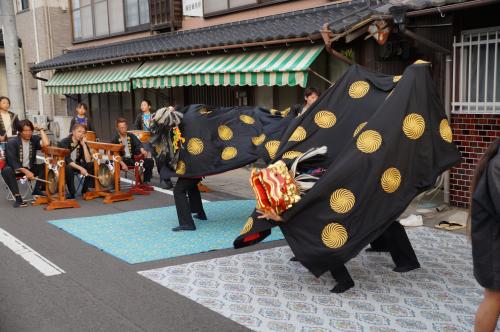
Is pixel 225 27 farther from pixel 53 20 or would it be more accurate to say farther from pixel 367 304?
pixel 53 20

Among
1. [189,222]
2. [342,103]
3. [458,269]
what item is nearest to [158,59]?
[189,222]

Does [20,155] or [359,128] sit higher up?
[359,128]

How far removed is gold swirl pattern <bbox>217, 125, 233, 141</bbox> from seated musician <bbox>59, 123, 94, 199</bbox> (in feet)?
11.8

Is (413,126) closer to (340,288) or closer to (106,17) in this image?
(340,288)

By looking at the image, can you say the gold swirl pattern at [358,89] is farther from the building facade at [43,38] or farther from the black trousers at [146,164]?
the building facade at [43,38]

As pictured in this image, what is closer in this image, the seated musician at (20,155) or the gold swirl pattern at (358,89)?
the gold swirl pattern at (358,89)

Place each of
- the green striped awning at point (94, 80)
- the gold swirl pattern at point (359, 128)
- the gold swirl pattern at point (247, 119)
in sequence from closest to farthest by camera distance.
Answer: the gold swirl pattern at point (359, 128) → the gold swirl pattern at point (247, 119) → the green striped awning at point (94, 80)

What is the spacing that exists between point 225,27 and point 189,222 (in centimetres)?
773

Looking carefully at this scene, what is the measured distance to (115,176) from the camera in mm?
9836

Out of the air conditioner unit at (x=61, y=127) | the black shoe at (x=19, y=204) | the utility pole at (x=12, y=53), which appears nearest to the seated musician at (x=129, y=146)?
the black shoe at (x=19, y=204)

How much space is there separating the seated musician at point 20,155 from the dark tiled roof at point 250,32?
425 centimetres

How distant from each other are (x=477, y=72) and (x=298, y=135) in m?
3.72

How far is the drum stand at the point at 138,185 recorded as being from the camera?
1047 centimetres

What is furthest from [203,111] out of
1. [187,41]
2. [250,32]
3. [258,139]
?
[187,41]
